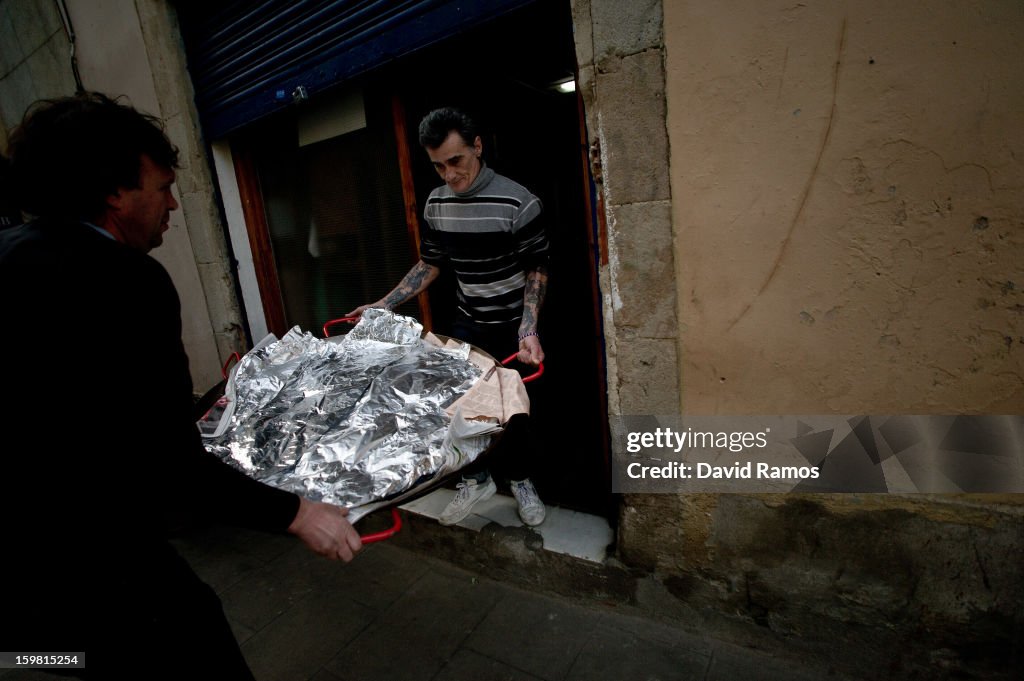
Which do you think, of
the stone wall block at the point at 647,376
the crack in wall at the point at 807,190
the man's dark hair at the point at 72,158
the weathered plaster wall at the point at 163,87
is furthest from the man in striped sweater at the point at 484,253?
the weathered plaster wall at the point at 163,87

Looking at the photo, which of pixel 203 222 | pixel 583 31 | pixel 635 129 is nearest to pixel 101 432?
pixel 635 129

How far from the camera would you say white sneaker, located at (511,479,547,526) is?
2568mm

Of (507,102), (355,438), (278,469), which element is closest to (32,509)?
(278,469)

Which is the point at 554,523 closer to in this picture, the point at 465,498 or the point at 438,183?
the point at 465,498

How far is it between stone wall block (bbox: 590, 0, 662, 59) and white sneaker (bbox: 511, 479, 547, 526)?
1.97 m

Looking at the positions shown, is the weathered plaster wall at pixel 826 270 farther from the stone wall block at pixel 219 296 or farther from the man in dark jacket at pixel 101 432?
the stone wall block at pixel 219 296

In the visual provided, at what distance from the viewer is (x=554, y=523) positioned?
8.53 feet

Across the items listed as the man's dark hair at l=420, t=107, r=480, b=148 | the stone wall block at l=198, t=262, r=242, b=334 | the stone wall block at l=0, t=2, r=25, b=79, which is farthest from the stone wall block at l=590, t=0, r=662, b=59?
the stone wall block at l=0, t=2, r=25, b=79

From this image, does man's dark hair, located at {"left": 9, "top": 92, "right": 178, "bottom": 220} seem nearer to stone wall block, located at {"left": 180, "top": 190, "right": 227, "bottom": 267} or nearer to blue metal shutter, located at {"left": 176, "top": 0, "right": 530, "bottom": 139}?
blue metal shutter, located at {"left": 176, "top": 0, "right": 530, "bottom": 139}

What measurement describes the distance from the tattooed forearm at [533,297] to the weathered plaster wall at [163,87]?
2.55 metres

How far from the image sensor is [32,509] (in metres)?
1.10

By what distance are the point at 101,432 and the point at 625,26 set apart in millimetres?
1961

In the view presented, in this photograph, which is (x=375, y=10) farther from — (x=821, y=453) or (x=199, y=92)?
(x=821, y=453)

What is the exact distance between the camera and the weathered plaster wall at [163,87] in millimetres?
3463
